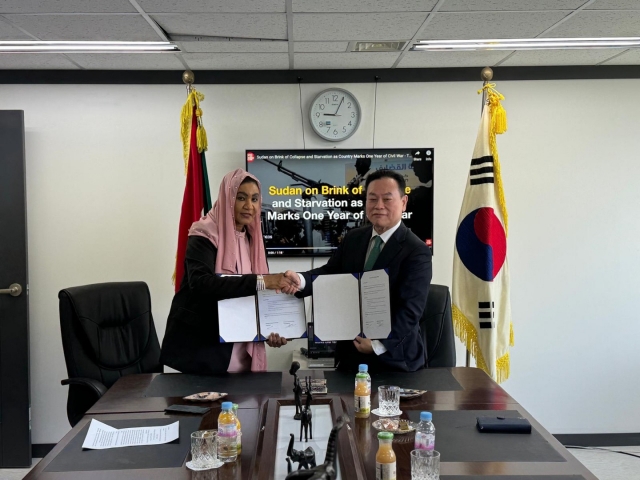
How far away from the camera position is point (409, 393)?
222 centimetres

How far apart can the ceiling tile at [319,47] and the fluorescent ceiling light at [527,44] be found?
442mm

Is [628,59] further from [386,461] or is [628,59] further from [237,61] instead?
[386,461]

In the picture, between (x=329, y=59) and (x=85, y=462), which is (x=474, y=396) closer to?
(x=85, y=462)

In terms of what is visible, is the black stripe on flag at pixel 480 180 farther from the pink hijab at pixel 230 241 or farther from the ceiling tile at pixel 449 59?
the pink hijab at pixel 230 241

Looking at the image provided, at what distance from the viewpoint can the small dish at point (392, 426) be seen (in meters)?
1.84

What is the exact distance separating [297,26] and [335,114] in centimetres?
99

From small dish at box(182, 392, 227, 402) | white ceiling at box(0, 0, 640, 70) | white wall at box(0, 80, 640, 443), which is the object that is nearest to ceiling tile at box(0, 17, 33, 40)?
white ceiling at box(0, 0, 640, 70)

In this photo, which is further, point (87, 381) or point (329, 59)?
point (329, 59)

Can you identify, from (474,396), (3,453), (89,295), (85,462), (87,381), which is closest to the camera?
(85,462)

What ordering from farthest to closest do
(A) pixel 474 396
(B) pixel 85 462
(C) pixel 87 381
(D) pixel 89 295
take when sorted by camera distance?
1. (D) pixel 89 295
2. (C) pixel 87 381
3. (A) pixel 474 396
4. (B) pixel 85 462

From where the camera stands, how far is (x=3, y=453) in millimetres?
3799

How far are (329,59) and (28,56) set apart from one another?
1874 millimetres

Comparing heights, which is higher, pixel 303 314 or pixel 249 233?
pixel 249 233

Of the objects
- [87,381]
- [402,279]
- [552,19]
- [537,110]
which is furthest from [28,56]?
[537,110]
